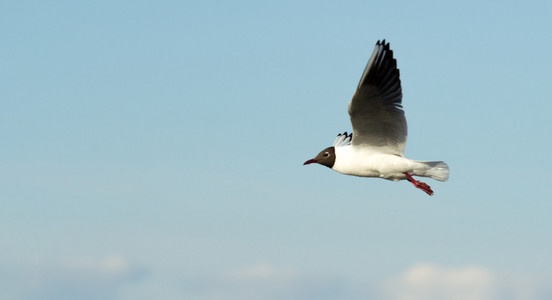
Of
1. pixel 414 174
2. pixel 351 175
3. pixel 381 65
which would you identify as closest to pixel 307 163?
pixel 351 175

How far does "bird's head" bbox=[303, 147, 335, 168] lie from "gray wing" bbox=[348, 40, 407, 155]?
41.7 inches

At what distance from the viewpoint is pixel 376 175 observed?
18.7m

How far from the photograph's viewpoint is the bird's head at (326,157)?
19.4 metres

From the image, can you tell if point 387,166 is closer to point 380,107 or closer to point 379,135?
point 379,135

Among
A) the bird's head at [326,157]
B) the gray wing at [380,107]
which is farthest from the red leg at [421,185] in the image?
the bird's head at [326,157]

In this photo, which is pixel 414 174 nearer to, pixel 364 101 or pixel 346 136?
pixel 364 101

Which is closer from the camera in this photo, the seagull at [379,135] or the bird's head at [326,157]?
the seagull at [379,135]

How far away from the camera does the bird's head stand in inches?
765

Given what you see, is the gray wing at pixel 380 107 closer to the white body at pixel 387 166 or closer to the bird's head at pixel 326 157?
the white body at pixel 387 166

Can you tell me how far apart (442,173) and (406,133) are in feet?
4.20

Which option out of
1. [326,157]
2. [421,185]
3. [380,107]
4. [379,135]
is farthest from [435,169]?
[326,157]

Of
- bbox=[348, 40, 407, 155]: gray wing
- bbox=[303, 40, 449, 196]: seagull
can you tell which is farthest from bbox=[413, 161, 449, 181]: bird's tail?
bbox=[348, 40, 407, 155]: gray wing

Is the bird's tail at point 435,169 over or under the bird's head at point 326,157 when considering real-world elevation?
under

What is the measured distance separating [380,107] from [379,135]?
1.03m
